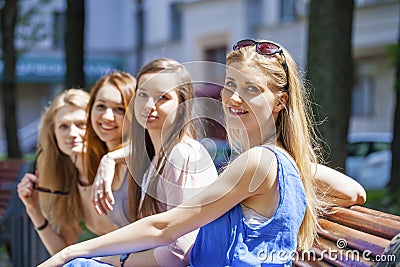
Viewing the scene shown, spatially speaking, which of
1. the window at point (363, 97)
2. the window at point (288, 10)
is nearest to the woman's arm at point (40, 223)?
the window at point (363, 97)

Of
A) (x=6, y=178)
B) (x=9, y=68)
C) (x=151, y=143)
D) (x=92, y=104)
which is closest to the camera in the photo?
(x=151, y=143)

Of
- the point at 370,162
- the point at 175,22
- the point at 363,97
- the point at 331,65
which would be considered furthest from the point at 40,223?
the point at 175,22

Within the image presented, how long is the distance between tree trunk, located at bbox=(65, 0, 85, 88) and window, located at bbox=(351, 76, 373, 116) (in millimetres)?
15310

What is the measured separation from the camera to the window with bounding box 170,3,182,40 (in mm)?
30781

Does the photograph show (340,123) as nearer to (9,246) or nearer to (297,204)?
(9,246)

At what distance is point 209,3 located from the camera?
91.0ft

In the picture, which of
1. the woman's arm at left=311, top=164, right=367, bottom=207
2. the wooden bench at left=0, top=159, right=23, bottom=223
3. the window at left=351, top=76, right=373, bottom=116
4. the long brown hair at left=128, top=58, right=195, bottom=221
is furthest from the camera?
the window at left=351, top=76, right=373, bottom=116

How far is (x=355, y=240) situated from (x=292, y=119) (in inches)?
19.0

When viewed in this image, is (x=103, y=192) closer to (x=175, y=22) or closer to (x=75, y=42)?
(x=75, y=42)

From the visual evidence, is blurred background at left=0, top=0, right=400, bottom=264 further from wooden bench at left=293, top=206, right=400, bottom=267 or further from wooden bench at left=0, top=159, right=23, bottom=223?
wooden bench at left=0, top=159, right=23, bottom=223

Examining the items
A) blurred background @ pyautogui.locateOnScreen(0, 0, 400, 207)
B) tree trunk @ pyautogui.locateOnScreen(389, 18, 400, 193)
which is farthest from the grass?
blurred background @ pyautogui.locateOnScreen(0, 0, 400, 207)

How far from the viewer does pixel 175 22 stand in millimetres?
30984

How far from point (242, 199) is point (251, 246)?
0.50 ft

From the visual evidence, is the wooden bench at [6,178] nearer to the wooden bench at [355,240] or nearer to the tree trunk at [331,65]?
the tree trunk at [331,65]
